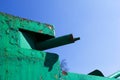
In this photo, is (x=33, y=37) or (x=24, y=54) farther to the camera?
(x=33, y=37)

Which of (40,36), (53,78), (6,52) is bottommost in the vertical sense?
(53,78)

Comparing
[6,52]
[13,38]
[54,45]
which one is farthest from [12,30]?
[54,45]

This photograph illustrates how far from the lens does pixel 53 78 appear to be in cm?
399

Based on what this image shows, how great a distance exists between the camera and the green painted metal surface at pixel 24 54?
12.0 feet

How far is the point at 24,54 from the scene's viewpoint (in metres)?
3.81

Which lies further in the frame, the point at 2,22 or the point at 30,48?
the point at 30,48

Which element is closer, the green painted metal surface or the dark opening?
the green painted metal surface

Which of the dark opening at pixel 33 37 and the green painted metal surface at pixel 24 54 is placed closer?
the green painted metal surface at pixel 24 54

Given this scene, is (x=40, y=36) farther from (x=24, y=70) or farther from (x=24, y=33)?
(x=24, y=70)

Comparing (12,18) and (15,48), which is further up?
(12,18)

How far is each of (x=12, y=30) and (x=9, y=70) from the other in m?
0.57

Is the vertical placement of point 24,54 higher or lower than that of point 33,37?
lower

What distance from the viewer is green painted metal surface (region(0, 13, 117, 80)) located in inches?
143

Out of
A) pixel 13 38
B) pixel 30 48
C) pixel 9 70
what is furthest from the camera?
pixel 30 48
